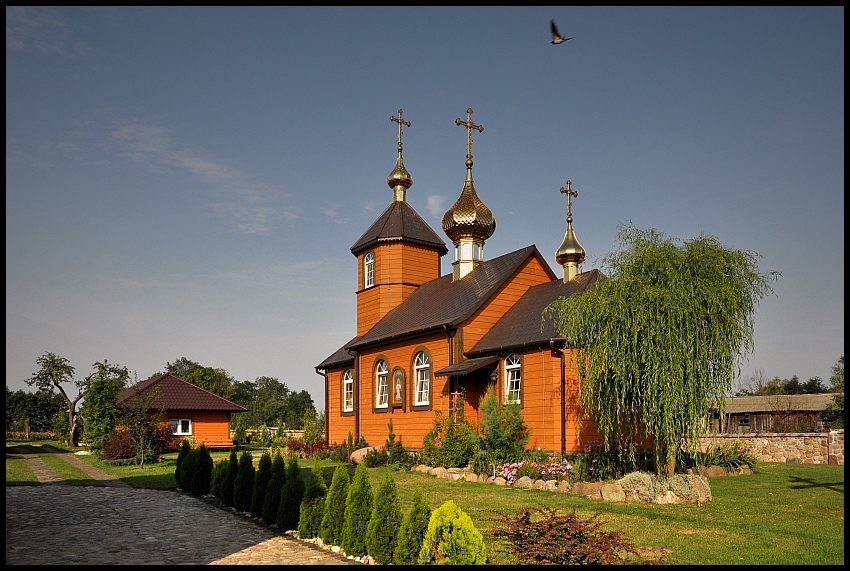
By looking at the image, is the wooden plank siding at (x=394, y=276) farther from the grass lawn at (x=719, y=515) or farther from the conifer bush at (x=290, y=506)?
the conifer bush at (x=290, y=506)

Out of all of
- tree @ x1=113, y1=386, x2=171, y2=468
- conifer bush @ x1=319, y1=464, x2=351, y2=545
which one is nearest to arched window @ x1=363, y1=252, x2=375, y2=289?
tree @ x1=113, y1=386, x2=171, y2=468

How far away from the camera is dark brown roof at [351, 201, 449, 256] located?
89.8 ft

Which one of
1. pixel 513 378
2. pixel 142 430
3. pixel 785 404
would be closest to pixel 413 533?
pixel 513 378

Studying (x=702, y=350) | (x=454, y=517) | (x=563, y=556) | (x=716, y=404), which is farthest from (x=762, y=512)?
(x=454, y=517)

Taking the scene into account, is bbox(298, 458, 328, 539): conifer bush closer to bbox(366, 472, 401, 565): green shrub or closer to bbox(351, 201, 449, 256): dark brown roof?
bbox(366, 472, 401, 565): green shrub

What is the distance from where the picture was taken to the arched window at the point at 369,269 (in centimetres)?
2806

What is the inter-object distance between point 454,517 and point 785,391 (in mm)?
54576

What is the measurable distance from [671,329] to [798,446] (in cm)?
1308

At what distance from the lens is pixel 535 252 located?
2294 centimetres

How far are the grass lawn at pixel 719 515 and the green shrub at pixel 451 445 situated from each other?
0.63 m

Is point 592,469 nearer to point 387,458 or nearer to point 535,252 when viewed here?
point 387,458

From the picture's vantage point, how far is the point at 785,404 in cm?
3775

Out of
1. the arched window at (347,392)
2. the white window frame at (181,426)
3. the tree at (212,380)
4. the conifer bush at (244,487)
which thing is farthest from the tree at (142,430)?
the tree at (212,380)

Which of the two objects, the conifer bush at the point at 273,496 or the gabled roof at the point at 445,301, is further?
the gabled roof at the point at 445,301
